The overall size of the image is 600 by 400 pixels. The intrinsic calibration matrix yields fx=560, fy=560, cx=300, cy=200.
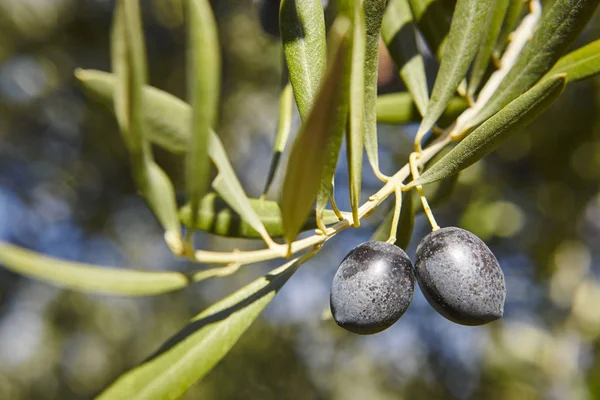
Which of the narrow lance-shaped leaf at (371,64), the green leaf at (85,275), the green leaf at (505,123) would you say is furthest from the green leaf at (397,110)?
the green leaf at (85,275)

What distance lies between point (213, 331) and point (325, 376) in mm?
3195

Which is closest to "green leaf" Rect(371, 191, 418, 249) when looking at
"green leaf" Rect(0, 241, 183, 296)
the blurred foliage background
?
"green leaf" Rect(0, 241, 183, 296)

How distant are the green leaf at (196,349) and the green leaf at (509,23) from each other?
1.56ft

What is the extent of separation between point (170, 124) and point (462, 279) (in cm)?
33

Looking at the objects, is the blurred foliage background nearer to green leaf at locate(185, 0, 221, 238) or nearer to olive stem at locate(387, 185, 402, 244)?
olive stem at locate(387, 185, 402, 244)

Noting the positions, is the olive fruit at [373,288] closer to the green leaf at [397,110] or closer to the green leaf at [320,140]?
the green leaf at [320,140]

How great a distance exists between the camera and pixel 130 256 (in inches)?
142

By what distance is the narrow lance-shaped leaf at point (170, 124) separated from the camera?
54 centimetres

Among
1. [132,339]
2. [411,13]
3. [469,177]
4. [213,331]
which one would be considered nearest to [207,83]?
[213,331]

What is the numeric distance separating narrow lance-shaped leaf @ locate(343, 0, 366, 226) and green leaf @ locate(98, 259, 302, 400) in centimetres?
14

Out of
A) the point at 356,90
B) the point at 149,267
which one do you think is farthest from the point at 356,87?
the point at 149,267

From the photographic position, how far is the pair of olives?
1.85 ft

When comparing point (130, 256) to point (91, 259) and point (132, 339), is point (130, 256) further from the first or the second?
point (132, 339)

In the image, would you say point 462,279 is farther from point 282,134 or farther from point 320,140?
point 282,134
